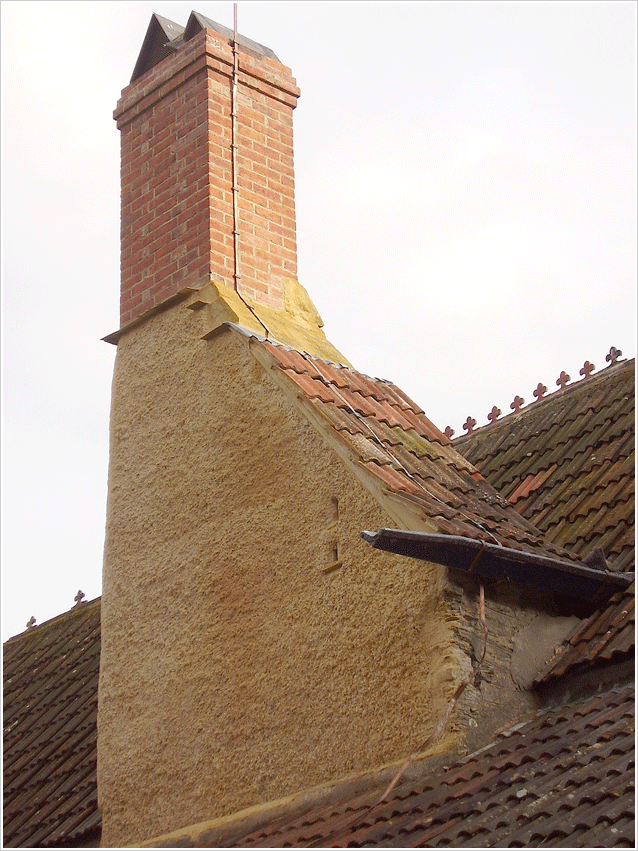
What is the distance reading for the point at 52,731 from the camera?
1035 centimetres

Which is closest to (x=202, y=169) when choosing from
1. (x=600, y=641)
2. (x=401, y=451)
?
(x=401, y=451)

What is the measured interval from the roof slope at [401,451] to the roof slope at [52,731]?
3.15 m

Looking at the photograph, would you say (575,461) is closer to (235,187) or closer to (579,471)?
(579,471)

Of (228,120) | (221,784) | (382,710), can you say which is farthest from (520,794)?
(228,120)

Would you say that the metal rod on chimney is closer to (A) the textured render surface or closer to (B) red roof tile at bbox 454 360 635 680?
(A) the textured render surface

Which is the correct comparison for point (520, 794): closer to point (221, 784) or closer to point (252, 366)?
point (221, 784)

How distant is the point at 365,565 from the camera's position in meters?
7.30

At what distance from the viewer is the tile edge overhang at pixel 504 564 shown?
668 centimetres

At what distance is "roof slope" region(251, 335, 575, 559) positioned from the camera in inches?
288

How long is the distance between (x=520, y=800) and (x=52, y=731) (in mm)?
5599

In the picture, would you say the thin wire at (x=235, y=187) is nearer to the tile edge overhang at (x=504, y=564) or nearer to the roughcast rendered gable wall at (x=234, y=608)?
the roughcast rendered gable wall at (x=234, y=608)

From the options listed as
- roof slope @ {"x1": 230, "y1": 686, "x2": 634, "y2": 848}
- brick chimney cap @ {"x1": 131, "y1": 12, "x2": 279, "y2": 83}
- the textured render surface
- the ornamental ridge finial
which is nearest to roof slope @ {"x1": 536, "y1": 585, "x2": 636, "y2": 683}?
the textured render surface

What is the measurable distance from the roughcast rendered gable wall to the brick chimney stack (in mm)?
477

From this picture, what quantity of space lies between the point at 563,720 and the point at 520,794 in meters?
0.91
